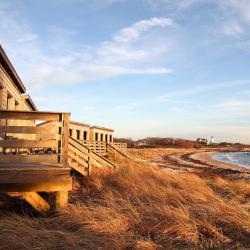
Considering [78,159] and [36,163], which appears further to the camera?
[78,159]

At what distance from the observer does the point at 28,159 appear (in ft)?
25.9

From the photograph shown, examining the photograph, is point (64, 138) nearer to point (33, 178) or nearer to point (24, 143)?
point (24, 143)

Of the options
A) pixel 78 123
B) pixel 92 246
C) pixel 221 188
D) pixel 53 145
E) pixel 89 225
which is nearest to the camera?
pixel 92 246

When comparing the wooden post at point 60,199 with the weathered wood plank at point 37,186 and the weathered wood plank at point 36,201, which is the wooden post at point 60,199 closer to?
the weathered wood plank at point 37,186

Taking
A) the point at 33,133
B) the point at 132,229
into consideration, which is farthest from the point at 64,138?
the point at 132,229

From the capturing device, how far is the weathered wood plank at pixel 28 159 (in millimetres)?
7676

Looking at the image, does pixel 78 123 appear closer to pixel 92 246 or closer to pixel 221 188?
pixel 221 188

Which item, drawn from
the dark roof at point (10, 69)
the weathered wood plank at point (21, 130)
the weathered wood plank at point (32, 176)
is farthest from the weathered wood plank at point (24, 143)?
the dark roof at point (10, 69)

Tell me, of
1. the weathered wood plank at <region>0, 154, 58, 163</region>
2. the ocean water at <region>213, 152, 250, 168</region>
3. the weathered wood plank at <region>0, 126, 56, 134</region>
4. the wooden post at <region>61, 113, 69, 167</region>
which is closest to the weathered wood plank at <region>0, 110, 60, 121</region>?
the weathered wood plank at <region>0, 126, 56, 134</region>

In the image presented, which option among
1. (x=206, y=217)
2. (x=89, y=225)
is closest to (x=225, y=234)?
(x=206, y=217)

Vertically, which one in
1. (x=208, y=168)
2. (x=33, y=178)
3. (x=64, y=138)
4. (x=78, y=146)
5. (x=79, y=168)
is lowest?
(x=208, y=168)

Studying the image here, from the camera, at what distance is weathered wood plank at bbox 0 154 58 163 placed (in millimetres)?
7676

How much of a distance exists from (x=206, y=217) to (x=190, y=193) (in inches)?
118

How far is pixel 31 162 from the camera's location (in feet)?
26.6
